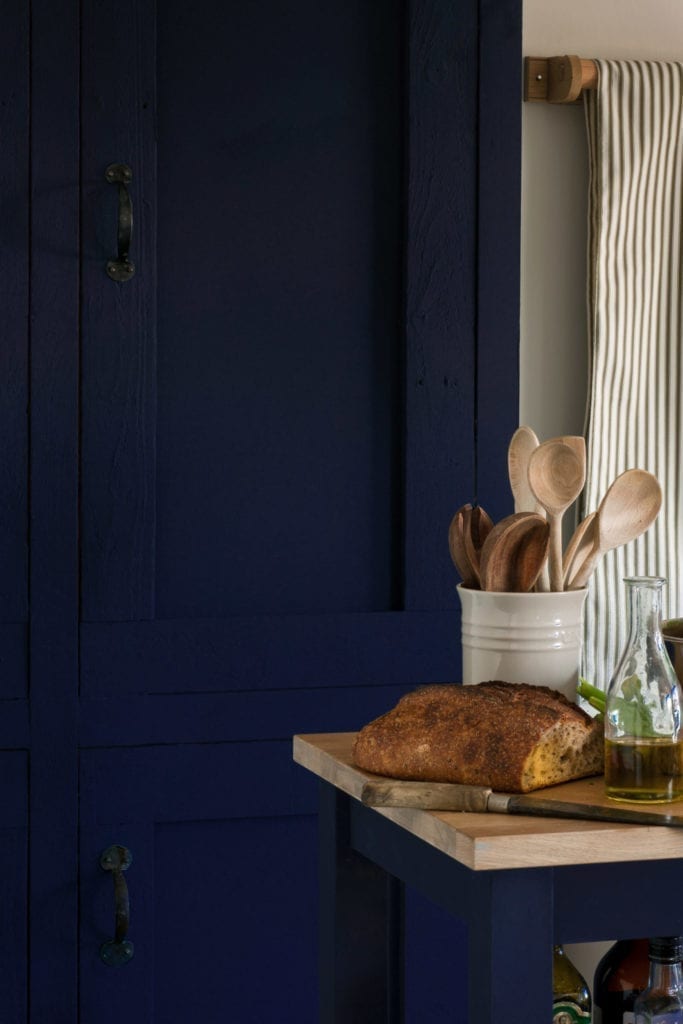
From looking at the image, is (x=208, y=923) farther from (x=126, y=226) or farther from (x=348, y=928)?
(x=126, y=226)

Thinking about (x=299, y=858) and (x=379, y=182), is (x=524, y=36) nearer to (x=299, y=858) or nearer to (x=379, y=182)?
(x=379, y=182)

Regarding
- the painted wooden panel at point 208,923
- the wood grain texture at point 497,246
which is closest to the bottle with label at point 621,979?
the painted wooden panel at point 208,923

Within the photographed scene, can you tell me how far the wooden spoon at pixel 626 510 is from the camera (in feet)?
4.26

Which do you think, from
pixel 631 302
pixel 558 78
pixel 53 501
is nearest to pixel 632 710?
pixel 53 501

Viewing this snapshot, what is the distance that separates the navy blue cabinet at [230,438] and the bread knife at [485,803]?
0.98 meters

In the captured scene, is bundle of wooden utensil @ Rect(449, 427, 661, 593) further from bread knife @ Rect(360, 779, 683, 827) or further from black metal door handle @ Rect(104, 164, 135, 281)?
black metal door handle @ Rect(104, 164, 135, 281)

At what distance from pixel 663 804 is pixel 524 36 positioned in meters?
1.81

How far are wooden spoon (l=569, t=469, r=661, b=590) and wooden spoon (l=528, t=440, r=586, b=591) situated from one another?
0.04 metres

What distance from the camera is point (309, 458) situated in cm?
213

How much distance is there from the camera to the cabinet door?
6.72 feet

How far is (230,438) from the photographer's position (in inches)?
82.8

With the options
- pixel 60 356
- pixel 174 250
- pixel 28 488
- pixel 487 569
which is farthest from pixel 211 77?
pixel 487 569

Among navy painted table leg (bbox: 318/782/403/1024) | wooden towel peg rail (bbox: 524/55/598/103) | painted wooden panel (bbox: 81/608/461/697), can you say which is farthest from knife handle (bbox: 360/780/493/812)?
wooden towel peg rail (bbox: 524/55/598/103)

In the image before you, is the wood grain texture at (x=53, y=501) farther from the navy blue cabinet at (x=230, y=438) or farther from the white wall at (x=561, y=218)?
the white wall at (x=561, y=218)
